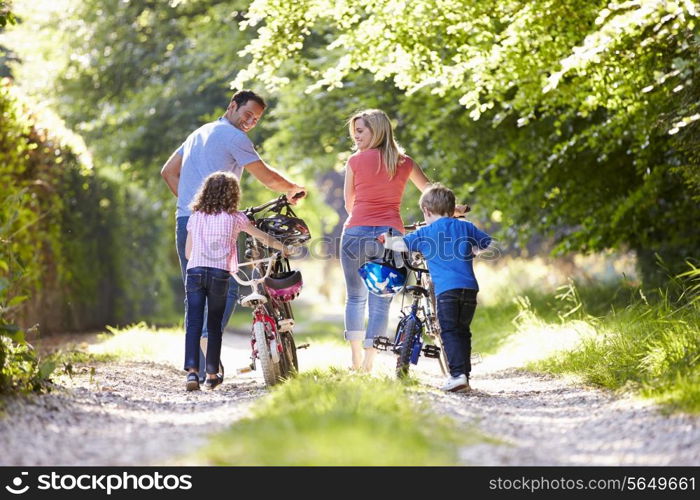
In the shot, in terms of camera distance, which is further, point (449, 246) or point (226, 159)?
point (226, 159)

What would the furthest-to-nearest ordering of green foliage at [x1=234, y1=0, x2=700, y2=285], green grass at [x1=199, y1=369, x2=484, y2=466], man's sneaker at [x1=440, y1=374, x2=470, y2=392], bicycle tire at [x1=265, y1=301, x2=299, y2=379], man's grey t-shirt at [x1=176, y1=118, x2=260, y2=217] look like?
green foliage at [x1=234, y1=0, x2=700, y2=285] → man's grey t-shirt at [x1=176, y1=118, x2=260, y2=217] → bicycle tire at [x1=265, y1=301, x2=299, y2=379] → man's sneaker at [x1=440, y1=374, x2=470, y2=392] → green grass at [x1=199, y1=369, x2=484, y2=466]

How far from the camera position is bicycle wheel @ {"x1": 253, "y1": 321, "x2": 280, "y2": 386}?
643 centimetres

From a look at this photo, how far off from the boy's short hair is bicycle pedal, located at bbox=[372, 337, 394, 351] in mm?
934

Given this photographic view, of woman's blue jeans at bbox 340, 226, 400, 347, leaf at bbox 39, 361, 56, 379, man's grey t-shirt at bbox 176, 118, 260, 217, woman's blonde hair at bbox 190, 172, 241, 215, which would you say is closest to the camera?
leaf at bbox 39, 361, 56, 379

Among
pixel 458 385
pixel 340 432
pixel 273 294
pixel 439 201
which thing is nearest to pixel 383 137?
pixel 439 201

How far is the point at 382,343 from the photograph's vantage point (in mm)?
6727

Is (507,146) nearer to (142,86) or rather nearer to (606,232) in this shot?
(606,232)

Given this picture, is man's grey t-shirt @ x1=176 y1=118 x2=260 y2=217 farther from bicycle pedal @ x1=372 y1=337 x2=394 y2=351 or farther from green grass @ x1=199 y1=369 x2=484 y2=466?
green grass @ x1=199 y1=369 x2=484 y2=466

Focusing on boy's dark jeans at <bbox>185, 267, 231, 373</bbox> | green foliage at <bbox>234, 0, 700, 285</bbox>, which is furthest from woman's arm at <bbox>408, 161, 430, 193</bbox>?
boy's dark jeans at <bbox>185, 267, 231, 373</bbox>

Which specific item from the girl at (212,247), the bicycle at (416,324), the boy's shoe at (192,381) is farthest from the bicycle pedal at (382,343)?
the boy's shoe at (192,381)

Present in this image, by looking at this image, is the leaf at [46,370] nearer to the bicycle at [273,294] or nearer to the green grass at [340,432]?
the bicycle at [273,294]

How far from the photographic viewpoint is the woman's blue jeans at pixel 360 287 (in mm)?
6867

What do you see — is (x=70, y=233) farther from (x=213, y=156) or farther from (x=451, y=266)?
(x=451, y=266)

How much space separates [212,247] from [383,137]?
1.41 metres
